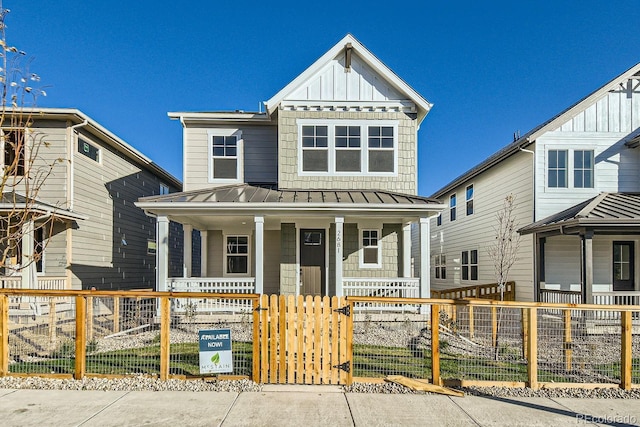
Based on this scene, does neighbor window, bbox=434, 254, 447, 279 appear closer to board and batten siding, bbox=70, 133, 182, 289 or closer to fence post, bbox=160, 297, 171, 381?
board and batten siding, bbox=70, 133, 182, 289

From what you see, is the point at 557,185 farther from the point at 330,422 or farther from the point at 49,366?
the point at 49,366

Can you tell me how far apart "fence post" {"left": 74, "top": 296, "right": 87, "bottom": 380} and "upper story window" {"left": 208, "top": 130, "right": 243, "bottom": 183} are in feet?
24.2

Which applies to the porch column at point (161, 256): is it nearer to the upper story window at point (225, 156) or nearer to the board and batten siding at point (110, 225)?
the upper story window at point (225, 156)

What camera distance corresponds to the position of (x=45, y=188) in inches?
507

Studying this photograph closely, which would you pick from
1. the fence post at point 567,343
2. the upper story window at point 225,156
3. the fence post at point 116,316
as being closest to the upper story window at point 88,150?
the upper story window at point 225,156

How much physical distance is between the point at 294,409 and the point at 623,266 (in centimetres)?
1244

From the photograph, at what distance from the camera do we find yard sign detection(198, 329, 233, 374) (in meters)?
5.90

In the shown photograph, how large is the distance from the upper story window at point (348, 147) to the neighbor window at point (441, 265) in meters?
9.96

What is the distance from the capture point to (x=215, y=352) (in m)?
5.93

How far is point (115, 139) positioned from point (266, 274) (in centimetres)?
817

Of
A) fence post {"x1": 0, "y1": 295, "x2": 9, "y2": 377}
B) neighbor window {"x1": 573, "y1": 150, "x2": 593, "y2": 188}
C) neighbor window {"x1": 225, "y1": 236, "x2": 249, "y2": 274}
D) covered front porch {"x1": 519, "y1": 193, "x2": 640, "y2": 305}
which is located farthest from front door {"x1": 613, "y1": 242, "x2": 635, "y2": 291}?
fence post {"x1": 0, "y1": 295, "x2": 9, "y2": 377}

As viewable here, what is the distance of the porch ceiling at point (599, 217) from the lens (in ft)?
33.7

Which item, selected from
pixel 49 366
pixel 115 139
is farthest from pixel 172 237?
pixel 49 366

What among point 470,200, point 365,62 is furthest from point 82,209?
point 470,200
